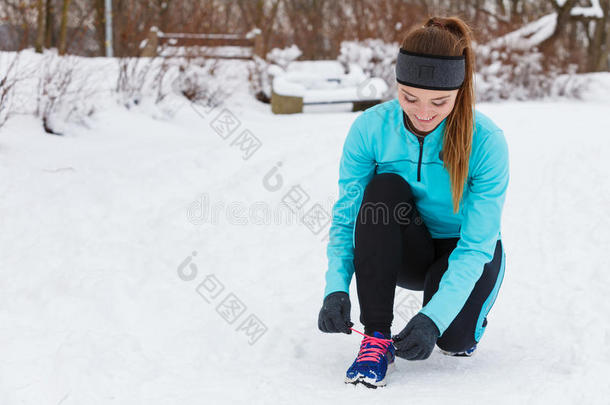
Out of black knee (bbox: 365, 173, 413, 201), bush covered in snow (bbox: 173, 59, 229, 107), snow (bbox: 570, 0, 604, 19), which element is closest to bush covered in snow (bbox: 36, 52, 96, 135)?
bush covered in snow (bbox: 173, 59, 229, 107)

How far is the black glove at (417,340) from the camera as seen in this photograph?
183cm

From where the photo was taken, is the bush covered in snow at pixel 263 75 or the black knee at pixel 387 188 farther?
the bush covered in snow at pixel 263 75

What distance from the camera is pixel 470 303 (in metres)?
2.03

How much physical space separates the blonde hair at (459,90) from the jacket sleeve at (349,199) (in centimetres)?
27

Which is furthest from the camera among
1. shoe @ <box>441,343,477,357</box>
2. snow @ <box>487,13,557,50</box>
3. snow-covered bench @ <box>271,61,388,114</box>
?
snow @ <box>487,13,557,50</box>

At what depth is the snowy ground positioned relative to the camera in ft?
6.74

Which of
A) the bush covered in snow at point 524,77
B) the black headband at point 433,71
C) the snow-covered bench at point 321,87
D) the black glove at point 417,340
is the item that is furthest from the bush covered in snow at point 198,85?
the black glove at point 417,340

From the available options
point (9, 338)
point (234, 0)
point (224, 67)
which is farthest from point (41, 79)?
point (234, 0)

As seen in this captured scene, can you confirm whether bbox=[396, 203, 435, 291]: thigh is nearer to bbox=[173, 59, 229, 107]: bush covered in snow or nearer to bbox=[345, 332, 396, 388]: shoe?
bbox=[345, 332, 396, 388]: shoe

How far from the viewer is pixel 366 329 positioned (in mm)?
2057

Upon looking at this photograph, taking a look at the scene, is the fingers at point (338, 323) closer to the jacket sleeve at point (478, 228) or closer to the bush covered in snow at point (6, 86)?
the jacket sleeve at point (478, 228)

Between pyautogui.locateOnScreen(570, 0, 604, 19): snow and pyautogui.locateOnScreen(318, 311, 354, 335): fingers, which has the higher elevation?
pyautogui.locateOnScreen(570, 0, 604, 19): snow

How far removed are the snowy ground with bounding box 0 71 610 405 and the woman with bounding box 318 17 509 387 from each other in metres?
0.20

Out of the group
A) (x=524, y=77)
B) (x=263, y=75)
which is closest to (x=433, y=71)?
(x=263, y=75)
